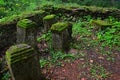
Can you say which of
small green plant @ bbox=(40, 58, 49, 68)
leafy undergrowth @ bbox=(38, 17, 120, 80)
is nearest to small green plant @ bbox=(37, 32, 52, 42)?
leafy undergrowth @ bbox=(38, 17, 120, 80)

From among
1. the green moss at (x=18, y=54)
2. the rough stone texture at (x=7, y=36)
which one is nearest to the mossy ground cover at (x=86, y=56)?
the rough stone texture at (x=7, y=36)

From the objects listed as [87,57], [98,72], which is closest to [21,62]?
[98,72]

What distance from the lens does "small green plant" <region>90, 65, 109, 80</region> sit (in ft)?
16.8

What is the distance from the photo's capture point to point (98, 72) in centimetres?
530

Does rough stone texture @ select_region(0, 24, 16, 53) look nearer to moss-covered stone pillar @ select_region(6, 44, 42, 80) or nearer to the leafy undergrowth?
the leafy undergrowth

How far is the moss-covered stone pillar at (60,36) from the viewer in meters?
5.96

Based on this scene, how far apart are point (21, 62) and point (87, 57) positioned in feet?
8.23

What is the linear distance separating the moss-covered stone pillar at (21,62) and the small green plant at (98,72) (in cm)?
163

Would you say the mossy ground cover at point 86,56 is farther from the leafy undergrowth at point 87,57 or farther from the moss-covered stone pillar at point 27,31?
the moss-covered stone pillar at point 27,31

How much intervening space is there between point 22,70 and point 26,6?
23.1 feet

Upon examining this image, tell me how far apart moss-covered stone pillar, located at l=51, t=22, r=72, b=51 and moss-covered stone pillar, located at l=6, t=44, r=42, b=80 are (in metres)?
1.76

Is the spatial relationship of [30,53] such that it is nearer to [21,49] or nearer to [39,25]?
[21,49]

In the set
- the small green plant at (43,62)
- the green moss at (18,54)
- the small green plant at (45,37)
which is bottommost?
the small green plant at (43,62)

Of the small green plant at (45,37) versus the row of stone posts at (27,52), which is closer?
the row of stone posts at (27,52)
